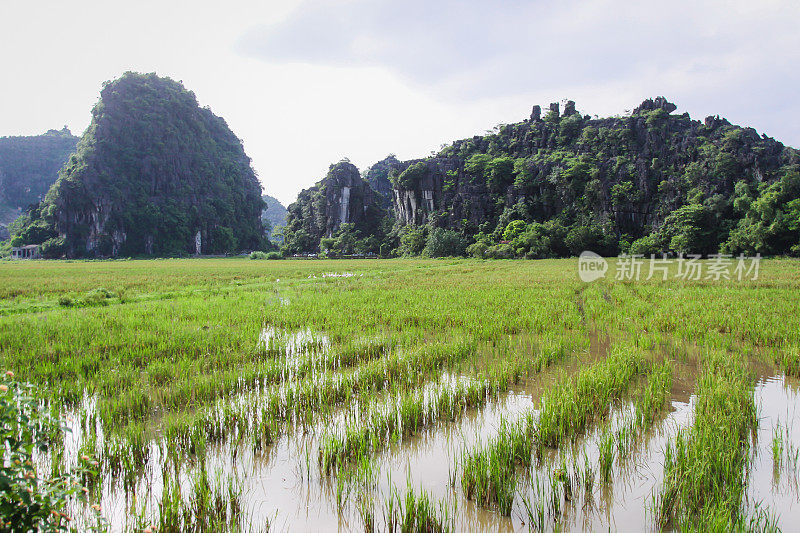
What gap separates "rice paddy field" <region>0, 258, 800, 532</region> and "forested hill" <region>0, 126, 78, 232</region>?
444ft

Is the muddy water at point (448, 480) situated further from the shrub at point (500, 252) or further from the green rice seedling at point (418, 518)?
the shrub at point (500, 252)

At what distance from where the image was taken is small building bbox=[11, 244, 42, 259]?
62500 millimetres

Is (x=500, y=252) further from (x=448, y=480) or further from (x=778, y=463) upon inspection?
(x=448, y=480)

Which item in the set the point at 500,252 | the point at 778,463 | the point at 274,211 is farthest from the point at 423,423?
the point at 274,211

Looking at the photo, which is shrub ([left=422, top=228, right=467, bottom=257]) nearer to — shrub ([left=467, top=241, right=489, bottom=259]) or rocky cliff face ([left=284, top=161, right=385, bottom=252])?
shrub ([left=467, top=241, right=489, bottom=259])

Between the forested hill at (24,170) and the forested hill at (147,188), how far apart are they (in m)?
49.8

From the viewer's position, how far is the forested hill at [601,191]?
1452 inches

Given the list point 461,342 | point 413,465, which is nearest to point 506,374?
point 461,342

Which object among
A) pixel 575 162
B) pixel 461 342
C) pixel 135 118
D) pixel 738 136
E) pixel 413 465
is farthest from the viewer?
pixel 135 118

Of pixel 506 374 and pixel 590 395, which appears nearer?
pixel 590 395

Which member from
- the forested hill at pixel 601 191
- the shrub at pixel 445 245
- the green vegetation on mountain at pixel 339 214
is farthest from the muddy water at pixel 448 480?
the green vegetation on mountain at pixel 339 214

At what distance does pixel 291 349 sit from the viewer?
605 centimetres

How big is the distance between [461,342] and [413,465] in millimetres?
3199

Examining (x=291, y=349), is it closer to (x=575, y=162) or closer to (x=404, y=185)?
(x=575, y=162)
